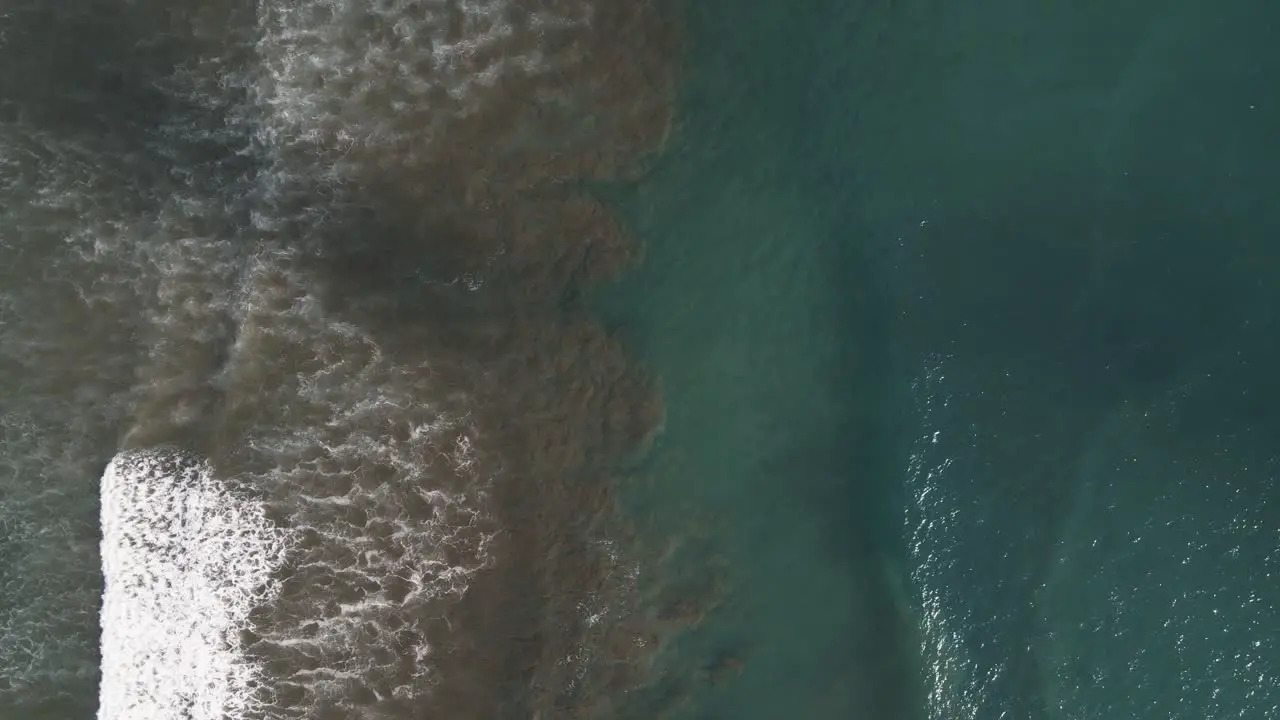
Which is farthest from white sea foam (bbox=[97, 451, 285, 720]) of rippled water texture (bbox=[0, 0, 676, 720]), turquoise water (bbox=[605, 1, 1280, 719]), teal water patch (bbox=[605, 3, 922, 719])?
turquoise water (bbox=[605, 1, 1280, 719])

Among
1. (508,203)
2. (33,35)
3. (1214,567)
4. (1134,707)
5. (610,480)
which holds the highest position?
(33,35)

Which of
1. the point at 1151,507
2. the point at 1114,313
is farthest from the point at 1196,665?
the point at 1114,313

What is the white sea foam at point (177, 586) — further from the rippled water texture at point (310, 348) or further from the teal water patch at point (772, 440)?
the teal water patch at point (772, 440)

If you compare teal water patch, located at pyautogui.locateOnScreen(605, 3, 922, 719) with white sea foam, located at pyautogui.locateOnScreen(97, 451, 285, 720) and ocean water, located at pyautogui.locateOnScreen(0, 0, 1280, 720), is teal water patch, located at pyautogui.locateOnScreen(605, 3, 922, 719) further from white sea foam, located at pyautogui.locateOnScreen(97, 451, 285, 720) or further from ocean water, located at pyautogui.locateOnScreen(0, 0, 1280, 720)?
white sea foam, located at pyautogui.locateOnScreen(97, 451, 285, 720)

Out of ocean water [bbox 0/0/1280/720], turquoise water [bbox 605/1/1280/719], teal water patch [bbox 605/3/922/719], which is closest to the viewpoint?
ocean water [bbox 0/0/1280/720]

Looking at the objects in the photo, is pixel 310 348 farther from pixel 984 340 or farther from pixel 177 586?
pixel 984 340

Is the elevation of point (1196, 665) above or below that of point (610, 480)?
below

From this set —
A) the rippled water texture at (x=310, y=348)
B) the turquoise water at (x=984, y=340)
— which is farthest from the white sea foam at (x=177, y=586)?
the turquoise water at (x=984, y=340)

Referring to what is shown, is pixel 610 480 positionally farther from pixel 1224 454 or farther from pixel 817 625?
pixel 1224 454
